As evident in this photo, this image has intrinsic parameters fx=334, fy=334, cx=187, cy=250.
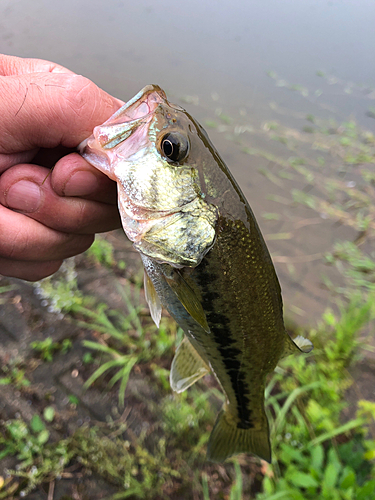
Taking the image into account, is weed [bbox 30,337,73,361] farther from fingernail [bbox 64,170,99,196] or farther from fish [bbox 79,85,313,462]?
fingernail [bbox 64,170,99,196]

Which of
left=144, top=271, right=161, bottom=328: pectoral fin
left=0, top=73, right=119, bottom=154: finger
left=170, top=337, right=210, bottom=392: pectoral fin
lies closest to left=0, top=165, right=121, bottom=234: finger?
left=0, top=73, right=119, bottom=154: finger

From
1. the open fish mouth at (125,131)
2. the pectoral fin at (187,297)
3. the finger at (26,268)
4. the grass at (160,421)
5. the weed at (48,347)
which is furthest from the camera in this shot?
the weed at (48,347)

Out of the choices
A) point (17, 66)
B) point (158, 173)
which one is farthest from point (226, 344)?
point (17, 66)

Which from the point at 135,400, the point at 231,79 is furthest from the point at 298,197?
the point at 135,400

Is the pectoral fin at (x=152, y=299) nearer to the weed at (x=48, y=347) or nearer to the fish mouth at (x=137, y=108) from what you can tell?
the fish mouth at (x=137, y=108)

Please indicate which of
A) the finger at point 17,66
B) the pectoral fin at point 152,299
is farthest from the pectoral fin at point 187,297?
the finger at point 17,66

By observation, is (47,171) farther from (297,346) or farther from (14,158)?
(297,346)
